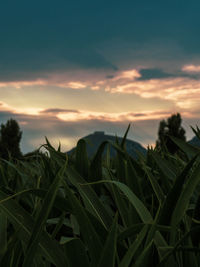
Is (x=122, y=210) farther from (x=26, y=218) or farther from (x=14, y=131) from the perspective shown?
(x=14, y=131)

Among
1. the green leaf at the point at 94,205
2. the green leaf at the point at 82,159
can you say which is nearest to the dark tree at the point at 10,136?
the green leaf at the point at 82,159

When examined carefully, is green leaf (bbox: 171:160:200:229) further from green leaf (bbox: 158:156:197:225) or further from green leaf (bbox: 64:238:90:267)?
green leaf (bbox: 64:238:90:267)

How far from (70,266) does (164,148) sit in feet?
5.79

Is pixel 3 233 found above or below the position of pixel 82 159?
below

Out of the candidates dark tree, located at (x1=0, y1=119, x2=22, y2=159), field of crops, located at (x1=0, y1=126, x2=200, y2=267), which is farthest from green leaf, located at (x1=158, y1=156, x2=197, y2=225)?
dark tree, located at (x1=0, y1=119, x2=22, y2=159)

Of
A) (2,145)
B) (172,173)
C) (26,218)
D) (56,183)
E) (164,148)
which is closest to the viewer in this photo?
(56,183)

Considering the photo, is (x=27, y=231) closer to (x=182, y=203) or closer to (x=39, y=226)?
(x=39, y=226)

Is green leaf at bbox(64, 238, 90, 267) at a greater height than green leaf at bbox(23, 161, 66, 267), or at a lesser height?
lesser

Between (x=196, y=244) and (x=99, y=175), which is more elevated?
(x=99, y=175)

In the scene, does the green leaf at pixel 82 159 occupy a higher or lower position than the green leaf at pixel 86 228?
higher

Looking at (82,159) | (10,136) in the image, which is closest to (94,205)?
(82,159)

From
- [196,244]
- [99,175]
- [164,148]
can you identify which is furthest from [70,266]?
[164,148]

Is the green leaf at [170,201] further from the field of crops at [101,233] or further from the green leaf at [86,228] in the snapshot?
the green leaf at [86,228]

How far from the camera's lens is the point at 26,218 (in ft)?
2.50
